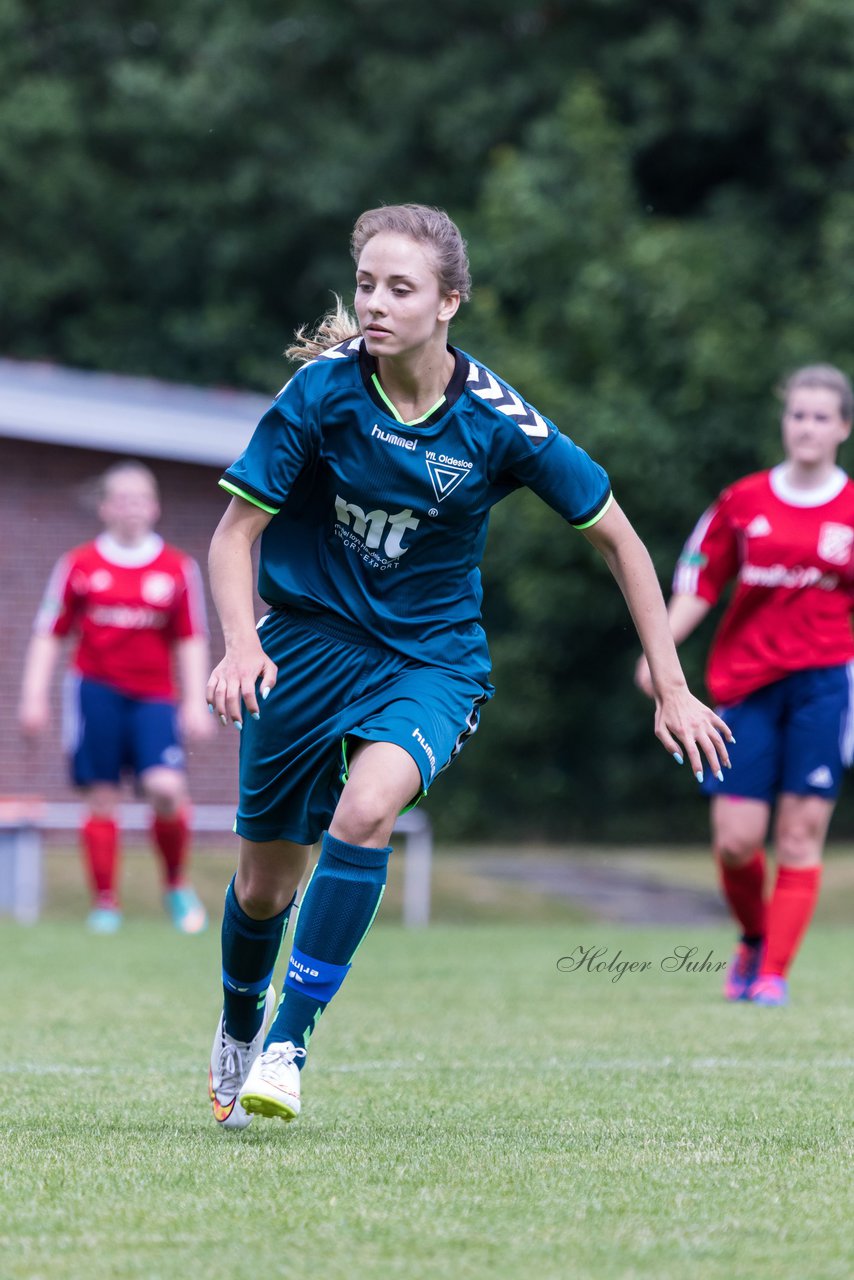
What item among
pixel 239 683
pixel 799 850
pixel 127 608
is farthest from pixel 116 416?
pixel 239 683

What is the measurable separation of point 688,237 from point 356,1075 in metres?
16.3

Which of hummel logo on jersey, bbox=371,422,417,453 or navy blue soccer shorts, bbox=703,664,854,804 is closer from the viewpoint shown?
hummel logo on jersey, bbox=371,422,417,453

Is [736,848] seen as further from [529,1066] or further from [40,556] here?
[40,556]

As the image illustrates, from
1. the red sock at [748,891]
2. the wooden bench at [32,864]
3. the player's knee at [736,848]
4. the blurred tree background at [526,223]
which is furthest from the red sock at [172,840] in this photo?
the blurred tree background at [526,223]

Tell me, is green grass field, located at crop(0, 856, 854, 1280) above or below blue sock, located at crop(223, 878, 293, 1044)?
below

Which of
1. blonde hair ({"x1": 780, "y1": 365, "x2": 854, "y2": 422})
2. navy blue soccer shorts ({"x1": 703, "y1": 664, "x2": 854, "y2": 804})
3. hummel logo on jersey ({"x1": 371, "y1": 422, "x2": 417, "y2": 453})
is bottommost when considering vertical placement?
navy blue soccer shorts ({"x1": 703, "y1": 664, "x2": 854, "y2": 804})

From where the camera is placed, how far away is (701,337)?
19.1 meters

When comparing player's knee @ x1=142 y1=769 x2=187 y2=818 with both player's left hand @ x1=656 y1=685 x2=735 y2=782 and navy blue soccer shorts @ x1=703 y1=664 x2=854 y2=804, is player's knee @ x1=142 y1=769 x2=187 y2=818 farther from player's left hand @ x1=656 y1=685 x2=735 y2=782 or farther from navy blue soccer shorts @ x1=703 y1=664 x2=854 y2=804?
player's left hand @ x1=656 y1=685 x2=735 y2=782

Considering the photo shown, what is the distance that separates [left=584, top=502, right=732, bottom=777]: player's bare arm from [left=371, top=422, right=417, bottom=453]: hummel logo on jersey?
0.45 meters

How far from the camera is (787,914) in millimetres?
7160

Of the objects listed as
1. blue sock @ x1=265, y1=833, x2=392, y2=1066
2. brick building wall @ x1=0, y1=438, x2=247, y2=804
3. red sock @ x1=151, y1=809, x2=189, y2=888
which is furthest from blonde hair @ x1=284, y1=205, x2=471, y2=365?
brick building wall @ x1=0, y1=438, x2=247, y2=804

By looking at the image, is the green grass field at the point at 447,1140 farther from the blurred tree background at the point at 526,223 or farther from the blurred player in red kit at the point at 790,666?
the blurred tree background at the point at 526,223

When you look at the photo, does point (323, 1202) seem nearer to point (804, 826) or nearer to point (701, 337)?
point (804, 826)

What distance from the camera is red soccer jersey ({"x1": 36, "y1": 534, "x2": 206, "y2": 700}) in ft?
35.9
